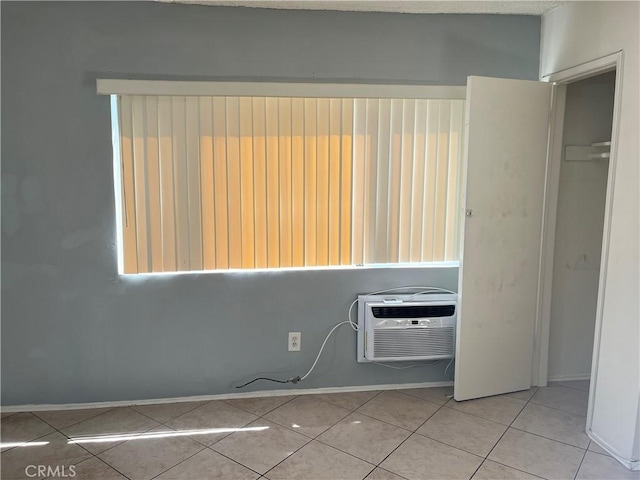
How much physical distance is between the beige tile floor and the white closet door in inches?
9.8

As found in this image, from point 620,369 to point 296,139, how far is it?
6.90ft

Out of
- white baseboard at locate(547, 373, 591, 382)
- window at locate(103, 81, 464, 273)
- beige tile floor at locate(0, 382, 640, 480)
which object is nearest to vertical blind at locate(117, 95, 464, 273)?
window at locate(103, 81, 464, 273)

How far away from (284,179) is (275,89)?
527 millimetres

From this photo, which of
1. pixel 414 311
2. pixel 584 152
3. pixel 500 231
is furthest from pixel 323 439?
pixel 584 152

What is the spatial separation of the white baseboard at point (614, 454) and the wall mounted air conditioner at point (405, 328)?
850mm

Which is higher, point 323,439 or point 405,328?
point 405,328

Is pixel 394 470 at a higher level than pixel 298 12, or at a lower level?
lower

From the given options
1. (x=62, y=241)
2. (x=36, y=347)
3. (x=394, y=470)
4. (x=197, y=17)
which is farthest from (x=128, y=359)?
(x=197, y=17)

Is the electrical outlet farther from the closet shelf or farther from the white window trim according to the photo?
the closet shelf

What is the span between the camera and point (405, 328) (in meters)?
2.78

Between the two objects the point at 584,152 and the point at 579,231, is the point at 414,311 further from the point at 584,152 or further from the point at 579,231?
the point at 584,152

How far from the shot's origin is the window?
258 centimetres

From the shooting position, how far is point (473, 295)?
267 cm

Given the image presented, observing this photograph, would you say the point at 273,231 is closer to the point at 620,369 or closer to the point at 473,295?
the point at 473,295
